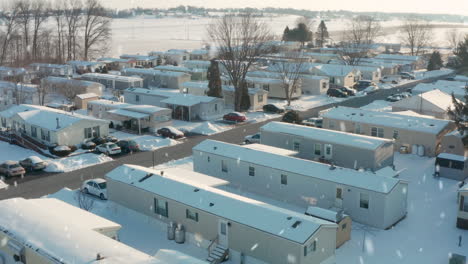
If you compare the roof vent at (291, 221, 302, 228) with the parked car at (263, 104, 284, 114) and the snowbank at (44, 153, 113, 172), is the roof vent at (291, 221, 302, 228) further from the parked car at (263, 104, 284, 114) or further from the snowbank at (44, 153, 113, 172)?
the parked car at (263, 104, 284, 114)

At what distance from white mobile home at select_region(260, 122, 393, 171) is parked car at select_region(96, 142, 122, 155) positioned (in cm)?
A: 1070

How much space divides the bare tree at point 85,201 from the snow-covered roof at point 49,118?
1148 centimetres

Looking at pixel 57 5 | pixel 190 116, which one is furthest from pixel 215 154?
pixel 57 5

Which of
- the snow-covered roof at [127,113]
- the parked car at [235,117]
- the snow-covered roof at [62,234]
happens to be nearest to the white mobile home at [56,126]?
the snow-covered roof at [127,113]

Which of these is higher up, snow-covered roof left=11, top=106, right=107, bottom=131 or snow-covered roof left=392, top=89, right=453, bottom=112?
snow-covered roof left=392, top=89, right=453, bottom=112

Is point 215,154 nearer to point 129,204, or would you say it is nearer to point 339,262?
point 129,204

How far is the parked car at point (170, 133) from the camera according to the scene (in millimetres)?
39344

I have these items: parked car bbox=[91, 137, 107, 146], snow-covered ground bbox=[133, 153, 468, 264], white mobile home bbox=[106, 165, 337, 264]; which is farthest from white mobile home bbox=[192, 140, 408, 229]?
parked car bbox=[91, 137, 107, 146]

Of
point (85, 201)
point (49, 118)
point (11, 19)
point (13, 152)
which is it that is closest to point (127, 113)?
point (49, 118)

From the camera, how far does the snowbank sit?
31.6 metres

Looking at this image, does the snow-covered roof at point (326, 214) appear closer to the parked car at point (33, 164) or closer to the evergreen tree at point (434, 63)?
the parked car at point (33, 164)

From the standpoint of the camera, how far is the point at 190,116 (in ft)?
Answer: 150

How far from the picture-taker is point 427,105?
43500mm

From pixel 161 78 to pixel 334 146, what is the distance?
37.8 meters
